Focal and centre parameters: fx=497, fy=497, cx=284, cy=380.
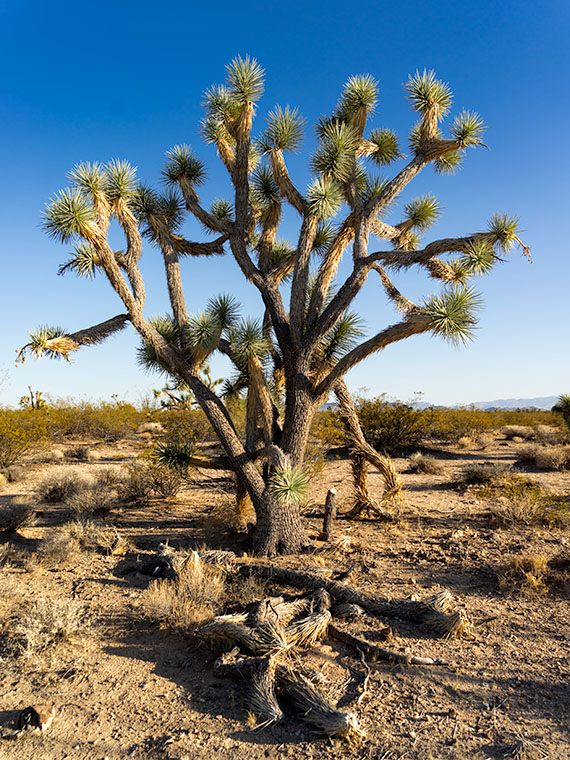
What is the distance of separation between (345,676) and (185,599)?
1.79 meters

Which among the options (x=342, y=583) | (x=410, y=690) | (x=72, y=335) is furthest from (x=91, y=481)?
(x=410, y=690)

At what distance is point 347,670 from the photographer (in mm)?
4109

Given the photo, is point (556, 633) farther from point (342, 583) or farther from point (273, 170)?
point (273, 170)

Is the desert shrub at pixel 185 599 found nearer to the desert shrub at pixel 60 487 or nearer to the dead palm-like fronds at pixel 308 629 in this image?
the dead palm-like fronds at pixel 308 629

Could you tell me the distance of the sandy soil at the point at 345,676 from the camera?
326cm

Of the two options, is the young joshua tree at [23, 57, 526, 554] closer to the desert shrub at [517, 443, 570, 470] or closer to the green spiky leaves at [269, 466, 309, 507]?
the green spiky leaves at [269, 466, 309, 507]

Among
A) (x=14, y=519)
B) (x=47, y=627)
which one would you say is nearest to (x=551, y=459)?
(x=14, y=519)

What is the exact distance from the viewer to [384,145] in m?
8.43

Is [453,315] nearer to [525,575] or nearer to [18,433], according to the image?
[525,575]

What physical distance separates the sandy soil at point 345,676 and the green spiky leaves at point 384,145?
20.8ft

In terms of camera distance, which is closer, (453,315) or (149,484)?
(453,315)

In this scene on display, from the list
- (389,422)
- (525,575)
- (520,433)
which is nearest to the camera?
(525,575)

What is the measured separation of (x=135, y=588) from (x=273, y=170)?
5960mm

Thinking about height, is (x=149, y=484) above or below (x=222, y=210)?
below
